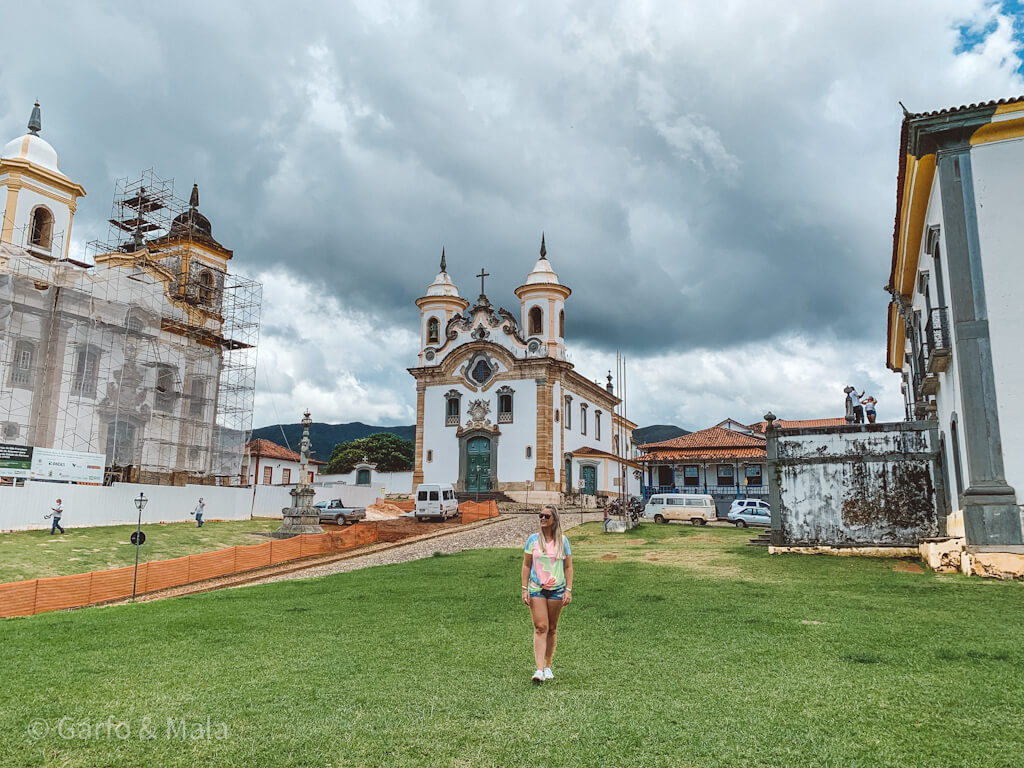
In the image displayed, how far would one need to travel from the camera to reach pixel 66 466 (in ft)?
84.8

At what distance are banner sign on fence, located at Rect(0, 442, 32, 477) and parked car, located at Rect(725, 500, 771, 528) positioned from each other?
25.6 metres

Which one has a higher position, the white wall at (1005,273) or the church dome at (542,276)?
the church dome at (542,276)

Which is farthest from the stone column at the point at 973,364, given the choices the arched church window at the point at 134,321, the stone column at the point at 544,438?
the arched church window at the point at 134,321

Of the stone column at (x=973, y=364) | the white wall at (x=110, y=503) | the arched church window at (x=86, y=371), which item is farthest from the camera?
the arched church window at (x=86, y=371)

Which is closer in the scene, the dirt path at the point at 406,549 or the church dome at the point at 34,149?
the dirt path at the point at 406,549

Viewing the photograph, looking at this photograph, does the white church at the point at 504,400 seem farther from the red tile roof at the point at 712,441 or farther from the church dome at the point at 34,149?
the church dome at the point at 34,149

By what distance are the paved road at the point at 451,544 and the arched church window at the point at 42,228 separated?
79.7 ft

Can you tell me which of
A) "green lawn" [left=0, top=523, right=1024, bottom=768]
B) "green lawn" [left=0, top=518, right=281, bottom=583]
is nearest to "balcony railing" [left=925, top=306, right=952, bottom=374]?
"green lawn" [left=0, top=523, right=1024, bottom=768]

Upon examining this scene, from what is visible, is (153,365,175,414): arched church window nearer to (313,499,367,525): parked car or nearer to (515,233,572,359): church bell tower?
(313,499,367,525): parked car

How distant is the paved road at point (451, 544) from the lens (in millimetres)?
17906

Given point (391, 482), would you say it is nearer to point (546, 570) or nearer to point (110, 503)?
point (110, 503)

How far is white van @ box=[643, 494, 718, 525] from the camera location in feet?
100

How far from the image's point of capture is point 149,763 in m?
4.29

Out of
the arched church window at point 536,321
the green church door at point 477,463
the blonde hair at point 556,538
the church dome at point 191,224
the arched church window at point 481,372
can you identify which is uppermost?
the church dome at point 191,224
